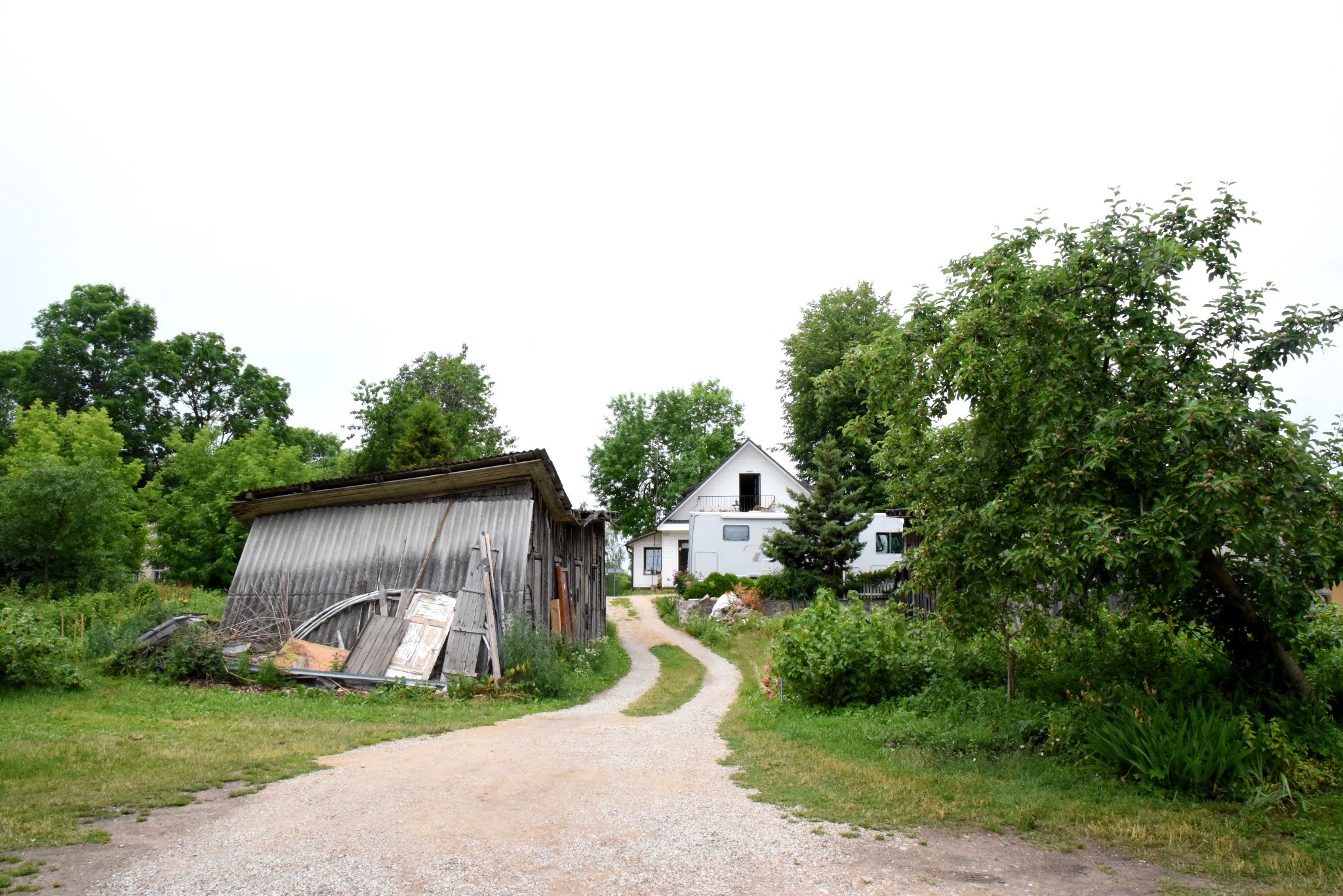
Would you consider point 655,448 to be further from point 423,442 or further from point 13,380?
point 13,380

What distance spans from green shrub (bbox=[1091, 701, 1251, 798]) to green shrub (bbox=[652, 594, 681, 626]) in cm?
2543

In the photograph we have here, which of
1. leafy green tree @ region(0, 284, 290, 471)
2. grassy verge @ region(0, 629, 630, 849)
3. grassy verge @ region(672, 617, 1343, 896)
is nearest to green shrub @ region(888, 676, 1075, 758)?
grassy verge @ region(672, 617, 1343, 896)

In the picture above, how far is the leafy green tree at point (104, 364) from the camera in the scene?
143 ft

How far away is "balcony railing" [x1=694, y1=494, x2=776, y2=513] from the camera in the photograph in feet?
143

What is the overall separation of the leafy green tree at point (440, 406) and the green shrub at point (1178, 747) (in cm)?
3609

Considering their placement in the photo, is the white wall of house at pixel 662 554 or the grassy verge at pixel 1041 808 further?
the white wall of house at pixel 662 554

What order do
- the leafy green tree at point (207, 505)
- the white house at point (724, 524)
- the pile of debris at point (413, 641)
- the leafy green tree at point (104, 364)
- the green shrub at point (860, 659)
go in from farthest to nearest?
the leafy green tree at point (104, 364) < the white house at point (724, 524) < the leafy green tree at point (207, 505) < the pile of debris at point (413, 641) < the green shrub at point (860, 659)

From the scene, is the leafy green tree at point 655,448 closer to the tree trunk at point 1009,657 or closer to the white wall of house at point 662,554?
the white wall of house at point 662,554

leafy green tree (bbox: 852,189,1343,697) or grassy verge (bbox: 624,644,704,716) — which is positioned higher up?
leafy green tree (bbox: 852,189,1343,697)

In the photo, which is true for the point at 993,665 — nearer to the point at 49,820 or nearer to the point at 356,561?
the point at 49,820

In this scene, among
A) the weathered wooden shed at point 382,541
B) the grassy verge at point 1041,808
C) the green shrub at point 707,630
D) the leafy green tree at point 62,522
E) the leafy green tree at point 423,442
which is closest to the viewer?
→ the grassy verge at point 1041,808

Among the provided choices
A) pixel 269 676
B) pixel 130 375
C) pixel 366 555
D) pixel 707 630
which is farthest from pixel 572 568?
pixel 130 375

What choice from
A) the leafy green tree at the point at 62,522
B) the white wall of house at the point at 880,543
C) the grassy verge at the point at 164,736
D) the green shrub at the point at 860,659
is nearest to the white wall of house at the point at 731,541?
the white wall of house at the point at 880,543

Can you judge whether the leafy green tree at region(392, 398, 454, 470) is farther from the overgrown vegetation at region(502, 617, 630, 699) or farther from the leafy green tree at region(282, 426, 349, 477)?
the overgrown vegetation at region(502, 617, 630, 699)
